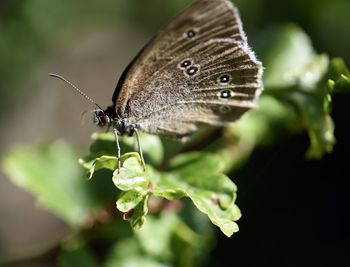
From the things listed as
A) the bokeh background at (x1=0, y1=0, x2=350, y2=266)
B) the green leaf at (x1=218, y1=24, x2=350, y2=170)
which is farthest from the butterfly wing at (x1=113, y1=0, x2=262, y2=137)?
the bokeh background at (x1=0, y1=0, x2=350, y2=266)

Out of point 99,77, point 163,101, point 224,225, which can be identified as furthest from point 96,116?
point 99,77

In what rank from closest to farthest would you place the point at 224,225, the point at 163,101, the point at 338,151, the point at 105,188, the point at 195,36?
1. the point at 224,225
2. the point at 195,36
3. the point at 163,101
4. the point at 105,188
5. the point at 338,151

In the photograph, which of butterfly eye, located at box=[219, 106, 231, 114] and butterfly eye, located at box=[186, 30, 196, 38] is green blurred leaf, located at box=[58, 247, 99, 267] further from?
butterfly eye, located at box=[186, 30, 196, 38]

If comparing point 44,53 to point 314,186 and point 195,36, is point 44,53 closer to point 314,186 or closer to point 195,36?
point 314,186

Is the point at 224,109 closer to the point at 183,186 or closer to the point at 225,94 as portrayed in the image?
the point at 225,94

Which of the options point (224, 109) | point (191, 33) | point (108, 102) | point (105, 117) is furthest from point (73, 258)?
point (108, 102)

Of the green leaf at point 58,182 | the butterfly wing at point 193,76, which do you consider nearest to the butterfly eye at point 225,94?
the butterfly wing at point 193,76

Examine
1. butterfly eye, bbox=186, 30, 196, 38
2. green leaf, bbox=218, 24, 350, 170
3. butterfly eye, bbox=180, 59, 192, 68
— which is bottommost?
green leaf, bbox=218, 24, 350, 170
